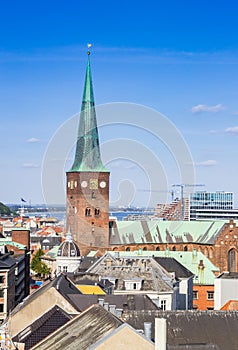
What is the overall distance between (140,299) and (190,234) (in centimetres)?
7855

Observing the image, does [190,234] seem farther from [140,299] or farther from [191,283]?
[140,299]

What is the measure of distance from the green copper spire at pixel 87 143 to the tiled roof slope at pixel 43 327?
272 feet

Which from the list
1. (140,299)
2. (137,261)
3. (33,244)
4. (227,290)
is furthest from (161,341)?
(33,244)

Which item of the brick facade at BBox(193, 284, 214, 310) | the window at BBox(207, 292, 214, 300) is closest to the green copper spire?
the brick facade at BBox(193, 284, 214, 310)

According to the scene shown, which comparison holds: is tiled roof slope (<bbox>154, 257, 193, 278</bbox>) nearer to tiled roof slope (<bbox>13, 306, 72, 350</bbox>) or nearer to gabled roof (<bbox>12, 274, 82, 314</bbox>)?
gabled roof (<bbox>12, 274, 82, 314</bbox>)

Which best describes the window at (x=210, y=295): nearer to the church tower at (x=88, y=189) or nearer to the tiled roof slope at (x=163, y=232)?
the tiled roof slope at (x=163, y=232)

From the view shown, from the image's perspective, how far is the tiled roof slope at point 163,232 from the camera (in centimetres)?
12988

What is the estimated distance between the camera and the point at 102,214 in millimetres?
126188

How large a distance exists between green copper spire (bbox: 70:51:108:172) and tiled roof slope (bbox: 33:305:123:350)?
88054 millimetres

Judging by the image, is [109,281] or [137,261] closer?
[109,281]

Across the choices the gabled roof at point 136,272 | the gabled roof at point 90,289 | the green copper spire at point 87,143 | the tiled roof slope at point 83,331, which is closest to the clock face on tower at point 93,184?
the green copper spire at point 87,143

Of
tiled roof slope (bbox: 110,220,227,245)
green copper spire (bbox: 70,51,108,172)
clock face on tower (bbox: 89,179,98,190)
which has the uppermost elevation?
green copper spire (bbox: 70,51,108,172)

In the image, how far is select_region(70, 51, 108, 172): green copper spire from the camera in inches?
5049

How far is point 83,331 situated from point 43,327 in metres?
5.71
